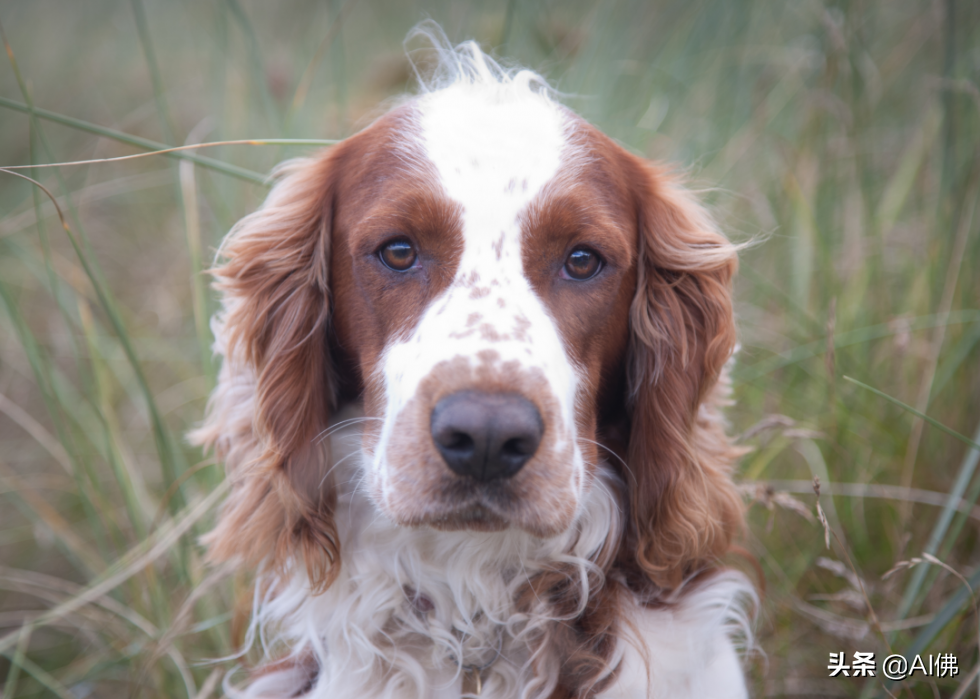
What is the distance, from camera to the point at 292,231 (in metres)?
2.28

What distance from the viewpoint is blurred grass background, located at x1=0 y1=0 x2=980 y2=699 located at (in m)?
2.93

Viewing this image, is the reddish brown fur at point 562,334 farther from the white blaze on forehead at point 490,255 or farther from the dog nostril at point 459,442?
the dog nostril at point 459,442

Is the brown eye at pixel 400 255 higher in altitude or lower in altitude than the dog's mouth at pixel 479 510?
higher

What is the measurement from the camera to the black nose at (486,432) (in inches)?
64.6

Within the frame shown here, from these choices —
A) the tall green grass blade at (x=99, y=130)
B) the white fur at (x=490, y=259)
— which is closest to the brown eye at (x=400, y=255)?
the white fur at (x=490, y=259)

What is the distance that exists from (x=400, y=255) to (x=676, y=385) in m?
0.88

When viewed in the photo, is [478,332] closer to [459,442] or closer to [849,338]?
[459,442]

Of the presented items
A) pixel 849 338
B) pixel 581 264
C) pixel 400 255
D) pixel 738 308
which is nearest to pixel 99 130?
pixel 400 255

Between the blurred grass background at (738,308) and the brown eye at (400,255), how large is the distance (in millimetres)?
983

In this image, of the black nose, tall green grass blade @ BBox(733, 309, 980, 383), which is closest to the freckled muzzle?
the black nose

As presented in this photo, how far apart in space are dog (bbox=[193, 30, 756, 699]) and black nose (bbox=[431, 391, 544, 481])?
13 cm

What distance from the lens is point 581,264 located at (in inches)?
81.7

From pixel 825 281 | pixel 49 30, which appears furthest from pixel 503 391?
pixel 49 30

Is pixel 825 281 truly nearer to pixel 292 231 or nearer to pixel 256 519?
pixel 292 231
